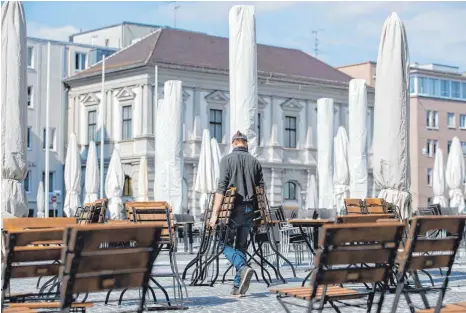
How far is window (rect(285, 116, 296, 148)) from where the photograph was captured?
61250 millimetres

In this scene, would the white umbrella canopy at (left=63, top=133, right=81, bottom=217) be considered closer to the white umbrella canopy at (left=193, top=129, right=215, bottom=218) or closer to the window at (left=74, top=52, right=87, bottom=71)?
the white umbrella canopy at (left=193, top=129, right=215, bottom=218)

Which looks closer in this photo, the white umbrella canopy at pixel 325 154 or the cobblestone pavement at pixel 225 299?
the cobblestone pavement at pixel 225 299

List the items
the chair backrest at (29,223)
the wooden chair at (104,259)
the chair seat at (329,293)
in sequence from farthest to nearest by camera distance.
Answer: the chair backrest at (29,223), the chair seat at (329,293), the wooden chair at (104,259)

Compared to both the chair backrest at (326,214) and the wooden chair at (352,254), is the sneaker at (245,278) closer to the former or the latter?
the wooden chair at (352,254)

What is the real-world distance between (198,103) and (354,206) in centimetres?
4431

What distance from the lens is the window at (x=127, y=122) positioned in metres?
56.7

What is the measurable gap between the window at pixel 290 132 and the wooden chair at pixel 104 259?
182 ft

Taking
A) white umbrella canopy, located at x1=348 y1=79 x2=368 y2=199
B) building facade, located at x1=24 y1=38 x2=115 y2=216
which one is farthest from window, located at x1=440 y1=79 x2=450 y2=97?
white umbrella canopy, located at x1=348 y1=79 x2=368 y2=199

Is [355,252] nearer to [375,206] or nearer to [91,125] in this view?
[375,206]

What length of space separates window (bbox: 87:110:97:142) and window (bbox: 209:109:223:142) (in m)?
6.75

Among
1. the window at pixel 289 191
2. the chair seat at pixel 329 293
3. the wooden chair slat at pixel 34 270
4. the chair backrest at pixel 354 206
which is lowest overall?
the chair seat at pixel 329 293

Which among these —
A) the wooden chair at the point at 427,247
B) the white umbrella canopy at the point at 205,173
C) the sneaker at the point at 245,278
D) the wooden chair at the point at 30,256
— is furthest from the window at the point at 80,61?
the wooden chair at the point at 427,247

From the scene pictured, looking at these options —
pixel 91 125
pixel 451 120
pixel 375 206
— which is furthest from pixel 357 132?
pixel 451 120

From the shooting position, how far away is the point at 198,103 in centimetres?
5722
